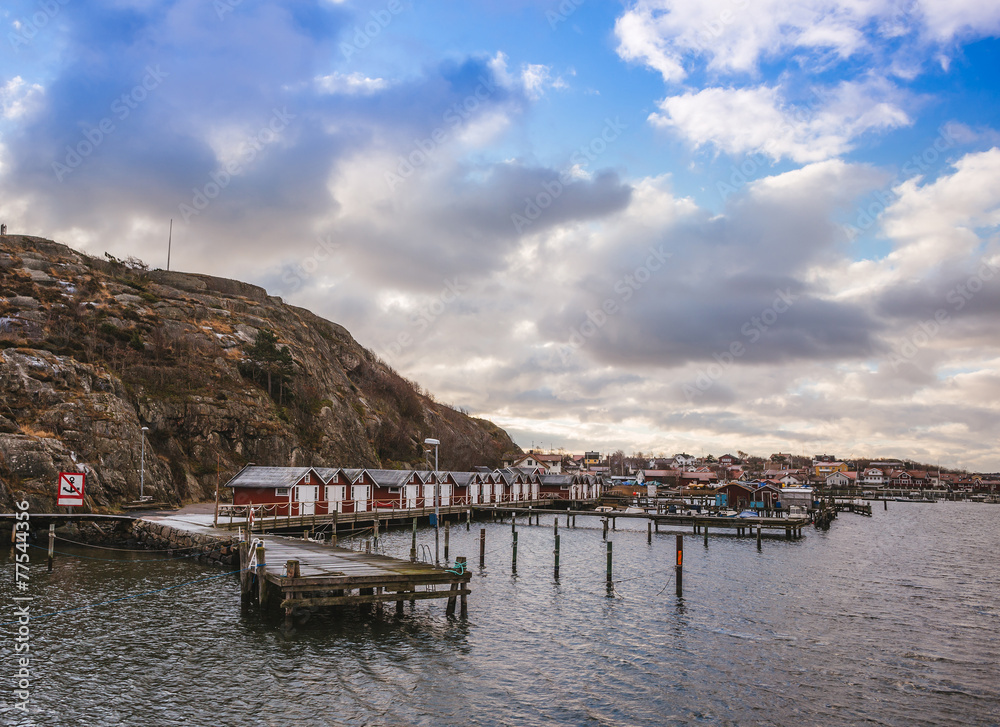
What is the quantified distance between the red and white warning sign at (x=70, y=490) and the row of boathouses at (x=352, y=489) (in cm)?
1254

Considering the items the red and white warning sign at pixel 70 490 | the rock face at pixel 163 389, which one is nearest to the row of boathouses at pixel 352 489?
the red and white warning sign at pixel 70 490

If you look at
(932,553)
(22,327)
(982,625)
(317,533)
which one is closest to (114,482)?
(317,533)

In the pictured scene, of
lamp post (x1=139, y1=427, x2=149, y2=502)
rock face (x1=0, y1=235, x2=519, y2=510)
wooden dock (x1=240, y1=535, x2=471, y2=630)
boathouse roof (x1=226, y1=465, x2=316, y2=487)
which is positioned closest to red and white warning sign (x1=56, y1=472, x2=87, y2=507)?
rock face (x1=0, y1=235, x2=519, y2=510)

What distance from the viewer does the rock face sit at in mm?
59094

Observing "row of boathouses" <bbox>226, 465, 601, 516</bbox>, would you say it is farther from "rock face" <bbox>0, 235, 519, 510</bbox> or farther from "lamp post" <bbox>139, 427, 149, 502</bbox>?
"rock face" <bbox>0, 235, 519, 510</bbox>

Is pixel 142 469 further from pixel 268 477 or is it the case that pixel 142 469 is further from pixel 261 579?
pixel 261 579

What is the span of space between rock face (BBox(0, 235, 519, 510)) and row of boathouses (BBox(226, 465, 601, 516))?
42.8 ft

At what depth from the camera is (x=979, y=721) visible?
739 inches

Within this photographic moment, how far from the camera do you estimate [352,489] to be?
65812mm

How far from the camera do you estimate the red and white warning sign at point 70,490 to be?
4681 cm

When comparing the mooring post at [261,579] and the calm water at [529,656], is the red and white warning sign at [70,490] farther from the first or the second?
the mooring post at [261,579]

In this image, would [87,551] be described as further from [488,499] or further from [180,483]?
[488,499]

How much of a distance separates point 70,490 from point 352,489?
25404mm

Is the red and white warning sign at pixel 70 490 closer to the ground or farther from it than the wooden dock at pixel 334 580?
farther from it
